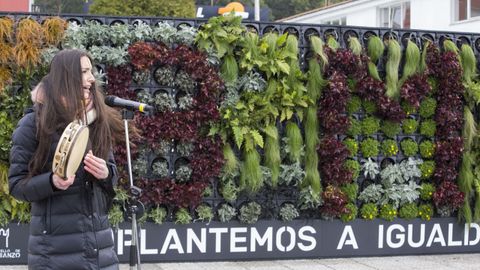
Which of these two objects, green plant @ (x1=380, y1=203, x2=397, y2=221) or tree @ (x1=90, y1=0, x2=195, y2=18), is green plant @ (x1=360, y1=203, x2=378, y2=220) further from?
tree @ (x1=90, y1=0, x2=195, y2=18)

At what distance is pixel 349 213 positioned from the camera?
8.34 metres

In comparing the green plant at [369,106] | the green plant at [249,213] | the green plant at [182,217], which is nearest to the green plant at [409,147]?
the green plant at [369,106]

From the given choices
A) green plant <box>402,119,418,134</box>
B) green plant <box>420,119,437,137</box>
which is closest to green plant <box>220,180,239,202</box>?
green plant <box>402,119,418,134</box>

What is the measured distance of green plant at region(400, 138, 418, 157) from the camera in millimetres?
8594

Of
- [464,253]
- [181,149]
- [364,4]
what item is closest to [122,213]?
[181,149]

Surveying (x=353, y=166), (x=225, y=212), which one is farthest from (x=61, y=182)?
(x=353, y=166)

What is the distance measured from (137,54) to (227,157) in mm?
1516

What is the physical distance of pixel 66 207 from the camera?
12.2 feet

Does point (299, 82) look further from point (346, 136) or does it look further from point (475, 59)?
point (475, 59)

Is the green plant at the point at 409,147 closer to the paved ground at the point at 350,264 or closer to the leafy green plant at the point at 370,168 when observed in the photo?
the leafy green plant at the point at 370,168

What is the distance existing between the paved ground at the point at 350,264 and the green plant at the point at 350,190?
74cm

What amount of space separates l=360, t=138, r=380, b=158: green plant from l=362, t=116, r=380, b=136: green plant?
0.10m

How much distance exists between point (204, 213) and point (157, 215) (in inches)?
21.0

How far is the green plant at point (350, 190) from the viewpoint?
8367mm
